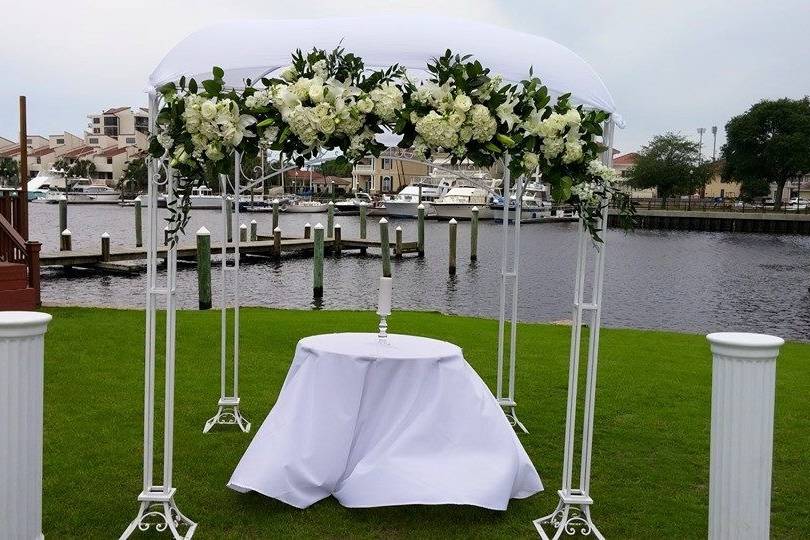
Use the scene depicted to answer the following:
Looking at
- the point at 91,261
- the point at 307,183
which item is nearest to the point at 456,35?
the point at 91,261

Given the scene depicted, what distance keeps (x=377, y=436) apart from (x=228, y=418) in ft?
8.56

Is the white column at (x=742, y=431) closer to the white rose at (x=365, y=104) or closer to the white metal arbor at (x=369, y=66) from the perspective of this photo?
the white metal arbor at (x=369, y=66)

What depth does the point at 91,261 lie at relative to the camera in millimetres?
25625

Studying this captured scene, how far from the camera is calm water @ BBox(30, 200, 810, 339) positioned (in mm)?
22094

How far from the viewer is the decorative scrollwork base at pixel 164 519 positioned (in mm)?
4719

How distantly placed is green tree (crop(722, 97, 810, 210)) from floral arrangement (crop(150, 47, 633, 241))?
78.5m

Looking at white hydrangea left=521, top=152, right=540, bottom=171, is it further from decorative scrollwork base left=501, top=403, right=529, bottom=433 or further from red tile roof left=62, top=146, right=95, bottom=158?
red tile roof left=62, top=146, right=95, bottom=158

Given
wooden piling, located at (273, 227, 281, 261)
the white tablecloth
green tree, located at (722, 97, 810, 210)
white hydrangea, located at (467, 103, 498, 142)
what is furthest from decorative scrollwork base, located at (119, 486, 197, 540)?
green tree, located at (722, 97, 810, 210)

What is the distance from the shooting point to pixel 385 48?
16.8ft

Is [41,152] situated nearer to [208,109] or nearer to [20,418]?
[208,109]

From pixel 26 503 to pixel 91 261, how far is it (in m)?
23.1

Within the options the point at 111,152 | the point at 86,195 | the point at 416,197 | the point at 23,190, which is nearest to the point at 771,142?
the point at 416,197

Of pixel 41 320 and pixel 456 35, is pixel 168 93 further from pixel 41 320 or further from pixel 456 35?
pixel 456 35

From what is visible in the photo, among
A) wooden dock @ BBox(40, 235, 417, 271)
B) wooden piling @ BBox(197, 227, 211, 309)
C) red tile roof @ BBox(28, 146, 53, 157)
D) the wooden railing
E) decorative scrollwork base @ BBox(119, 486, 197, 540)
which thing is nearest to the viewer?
decorative scrollwork base @ BBox(119, 486, 197, 540)
